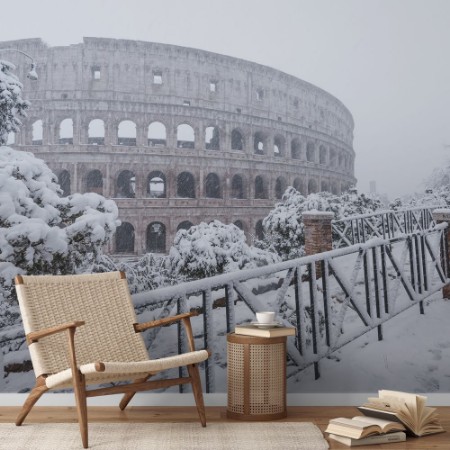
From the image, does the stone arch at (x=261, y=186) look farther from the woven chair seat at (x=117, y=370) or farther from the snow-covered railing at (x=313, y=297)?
the woven chair seat at (x=117, y=370)

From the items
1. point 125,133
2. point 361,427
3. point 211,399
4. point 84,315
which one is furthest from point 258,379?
point 125,133

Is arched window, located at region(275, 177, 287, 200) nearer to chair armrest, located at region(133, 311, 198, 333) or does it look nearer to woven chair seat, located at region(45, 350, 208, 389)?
chair armrest, located at region(133, 311, 198, 333)

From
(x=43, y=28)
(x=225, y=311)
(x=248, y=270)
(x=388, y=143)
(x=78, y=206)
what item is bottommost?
(x=225, y=311)

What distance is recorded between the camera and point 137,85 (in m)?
4.56

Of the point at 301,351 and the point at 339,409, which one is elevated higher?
the point at 301,351

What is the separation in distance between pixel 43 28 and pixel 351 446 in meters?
3.61

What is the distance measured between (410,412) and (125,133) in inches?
Answer: 107

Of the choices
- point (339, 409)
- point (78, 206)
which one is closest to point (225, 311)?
point (339, 409)

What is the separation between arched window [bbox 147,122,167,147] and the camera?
4.56 metres

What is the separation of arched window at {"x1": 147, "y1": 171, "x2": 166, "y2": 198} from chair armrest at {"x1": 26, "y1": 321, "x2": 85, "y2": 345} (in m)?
1.44

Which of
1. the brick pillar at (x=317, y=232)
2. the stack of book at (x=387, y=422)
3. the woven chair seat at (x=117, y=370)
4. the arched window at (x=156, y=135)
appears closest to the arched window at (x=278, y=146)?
the brick pillar at (x=317, y=232)

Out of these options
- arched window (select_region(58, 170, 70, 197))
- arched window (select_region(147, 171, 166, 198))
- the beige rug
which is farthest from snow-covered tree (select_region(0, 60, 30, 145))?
the beige rug

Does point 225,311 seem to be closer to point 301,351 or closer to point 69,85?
point 301,351

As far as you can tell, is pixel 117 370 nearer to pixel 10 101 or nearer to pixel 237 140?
pixel 237 140
